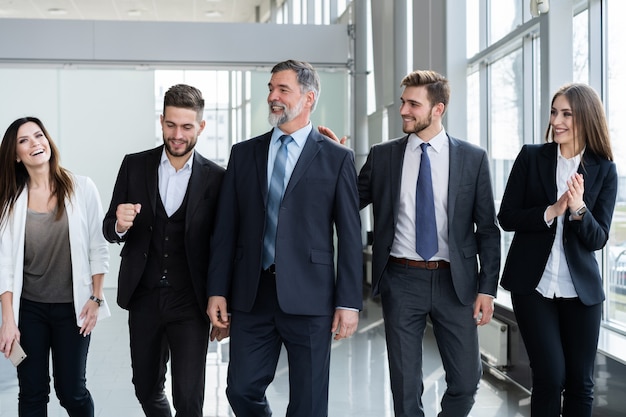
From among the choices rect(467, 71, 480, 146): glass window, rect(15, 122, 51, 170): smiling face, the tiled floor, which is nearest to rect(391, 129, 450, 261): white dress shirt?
rect(15, 122, 51, 170): smiling face

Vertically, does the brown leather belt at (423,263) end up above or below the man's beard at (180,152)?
below

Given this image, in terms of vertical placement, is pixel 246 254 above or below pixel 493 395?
above

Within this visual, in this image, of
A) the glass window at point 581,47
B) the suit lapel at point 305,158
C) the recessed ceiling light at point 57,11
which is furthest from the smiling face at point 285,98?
the recessed ceiling light at point 57,11

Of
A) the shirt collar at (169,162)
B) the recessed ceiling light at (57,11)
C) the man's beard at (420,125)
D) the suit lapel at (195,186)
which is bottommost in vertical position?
the suit lapel at (195,186)

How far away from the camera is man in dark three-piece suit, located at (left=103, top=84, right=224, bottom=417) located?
319 centimetres

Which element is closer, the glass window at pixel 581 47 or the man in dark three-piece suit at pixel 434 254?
the man in dark three-piece suit at pixel 434 254

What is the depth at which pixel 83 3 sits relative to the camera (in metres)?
15.9

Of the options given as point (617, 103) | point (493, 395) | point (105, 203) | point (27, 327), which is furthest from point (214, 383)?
point (105, 203)

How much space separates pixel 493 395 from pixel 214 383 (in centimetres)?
183

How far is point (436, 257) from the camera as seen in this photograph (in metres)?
3.36

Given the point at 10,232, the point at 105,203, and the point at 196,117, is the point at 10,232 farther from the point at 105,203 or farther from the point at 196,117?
the point at 105,203

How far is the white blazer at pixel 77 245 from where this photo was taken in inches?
128

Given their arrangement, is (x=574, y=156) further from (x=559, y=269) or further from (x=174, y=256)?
(x=174, y=256)

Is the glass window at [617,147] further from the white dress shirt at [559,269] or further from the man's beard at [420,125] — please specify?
the man's beard at [420,125]
